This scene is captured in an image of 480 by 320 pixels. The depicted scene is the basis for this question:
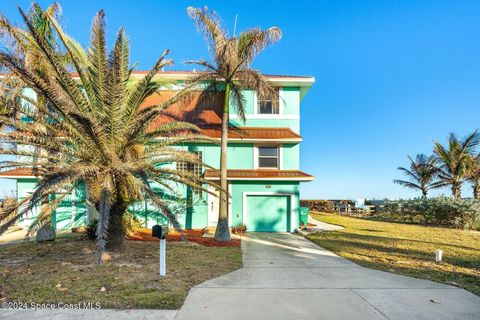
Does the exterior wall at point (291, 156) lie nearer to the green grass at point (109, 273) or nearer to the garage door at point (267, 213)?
the garage door at point (267, 213)

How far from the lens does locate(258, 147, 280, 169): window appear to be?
15.6 metres

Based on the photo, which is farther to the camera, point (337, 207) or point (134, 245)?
point (337, 207)

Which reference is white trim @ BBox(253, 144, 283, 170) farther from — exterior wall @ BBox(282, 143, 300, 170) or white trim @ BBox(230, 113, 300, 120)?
white trim @ BBox(230, 113, 300, 120)

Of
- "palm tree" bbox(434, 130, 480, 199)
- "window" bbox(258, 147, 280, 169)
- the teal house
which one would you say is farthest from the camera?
"palm tree" bbox(434, 130, 480, 199)

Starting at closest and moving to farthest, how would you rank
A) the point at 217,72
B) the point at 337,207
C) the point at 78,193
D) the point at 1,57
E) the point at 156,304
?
the point at 156,304
the point at 1,57
the point at 217,72
the point at 78,193
the point at 337,207

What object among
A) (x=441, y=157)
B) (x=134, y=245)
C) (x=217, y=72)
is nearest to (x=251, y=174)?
(x=217, y=72)

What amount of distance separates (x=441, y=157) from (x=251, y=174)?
19.9m

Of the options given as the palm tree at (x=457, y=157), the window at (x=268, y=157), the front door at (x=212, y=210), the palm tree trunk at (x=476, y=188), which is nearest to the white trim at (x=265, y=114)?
the window at (x=268, y=157)

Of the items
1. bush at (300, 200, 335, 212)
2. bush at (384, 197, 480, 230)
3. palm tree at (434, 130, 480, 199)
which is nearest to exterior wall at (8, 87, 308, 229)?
bush at (384, 197, 480, 230)

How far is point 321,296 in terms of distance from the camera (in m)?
5.65

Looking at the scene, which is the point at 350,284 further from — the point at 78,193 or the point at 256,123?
the point at 78,193

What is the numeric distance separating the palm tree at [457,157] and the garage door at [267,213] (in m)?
17.3

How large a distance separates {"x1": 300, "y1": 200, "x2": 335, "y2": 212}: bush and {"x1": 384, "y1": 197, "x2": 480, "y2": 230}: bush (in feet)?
30.1

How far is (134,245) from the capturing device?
34.0ft
